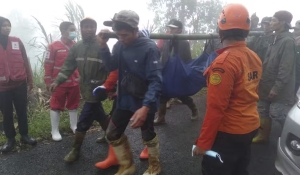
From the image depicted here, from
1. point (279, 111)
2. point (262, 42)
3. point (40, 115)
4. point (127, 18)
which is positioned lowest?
point (40, 115)

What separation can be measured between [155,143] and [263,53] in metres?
2.24

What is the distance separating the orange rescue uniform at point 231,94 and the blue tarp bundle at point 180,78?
1.12 metres

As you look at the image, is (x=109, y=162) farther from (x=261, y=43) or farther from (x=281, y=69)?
(x=261, y=43)

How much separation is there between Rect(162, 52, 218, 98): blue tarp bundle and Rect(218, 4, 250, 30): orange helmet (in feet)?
3.83

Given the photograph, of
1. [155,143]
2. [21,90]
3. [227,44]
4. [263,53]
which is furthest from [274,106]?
[21,90]

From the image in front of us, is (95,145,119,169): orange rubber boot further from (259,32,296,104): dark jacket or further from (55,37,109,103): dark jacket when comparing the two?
(259,32,296,104): dark jacket

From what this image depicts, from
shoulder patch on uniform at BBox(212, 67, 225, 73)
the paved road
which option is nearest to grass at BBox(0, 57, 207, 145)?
the paved road

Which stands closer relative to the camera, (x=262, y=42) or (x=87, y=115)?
(x=87, y=115)

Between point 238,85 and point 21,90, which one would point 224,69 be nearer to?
point 238,85

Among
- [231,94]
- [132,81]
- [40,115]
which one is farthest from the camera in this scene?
[40,115]

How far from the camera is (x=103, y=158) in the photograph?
135 inches

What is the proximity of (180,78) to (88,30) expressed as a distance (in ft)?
4.51

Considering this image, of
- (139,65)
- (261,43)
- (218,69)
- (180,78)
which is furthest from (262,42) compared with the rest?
(218,69)

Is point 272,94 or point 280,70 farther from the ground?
point 280,70
